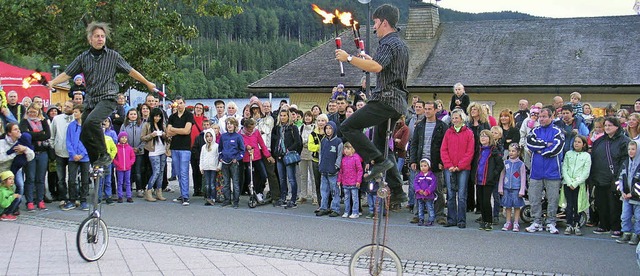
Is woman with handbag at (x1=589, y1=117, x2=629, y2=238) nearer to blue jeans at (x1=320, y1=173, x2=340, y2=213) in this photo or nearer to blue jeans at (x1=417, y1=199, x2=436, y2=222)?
blue jeans at (x1=417, y1=199, x2=436, y2=222)

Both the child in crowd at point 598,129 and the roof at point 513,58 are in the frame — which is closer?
the child in crowd at point 598,129

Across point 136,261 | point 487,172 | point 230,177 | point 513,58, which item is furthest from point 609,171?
point 513,58

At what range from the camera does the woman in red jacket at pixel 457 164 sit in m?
9.29

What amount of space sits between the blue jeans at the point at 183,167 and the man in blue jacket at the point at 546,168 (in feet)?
18.4

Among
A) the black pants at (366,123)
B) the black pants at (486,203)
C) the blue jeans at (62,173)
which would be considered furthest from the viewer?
the blue jeans at (62,173)

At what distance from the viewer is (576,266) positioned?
719 cm

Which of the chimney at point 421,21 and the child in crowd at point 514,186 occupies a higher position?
the chimney at point 421,21

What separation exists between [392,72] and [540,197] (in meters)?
4.25

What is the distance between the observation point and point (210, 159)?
11453 millimetres

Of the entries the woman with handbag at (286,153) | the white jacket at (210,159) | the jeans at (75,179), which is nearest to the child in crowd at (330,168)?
the woman with handbag at (286,153)

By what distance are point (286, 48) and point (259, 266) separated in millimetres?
100182

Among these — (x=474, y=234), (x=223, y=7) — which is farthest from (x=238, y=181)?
(x=223, y=7)

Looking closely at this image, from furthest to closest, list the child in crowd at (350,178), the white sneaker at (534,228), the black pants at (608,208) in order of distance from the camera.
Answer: the child in crowd at (350,178) < the white sneaker at (534,228) < the black pants at (608,208)

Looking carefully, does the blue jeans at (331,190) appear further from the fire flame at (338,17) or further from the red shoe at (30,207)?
the fire flame at (338,17)
